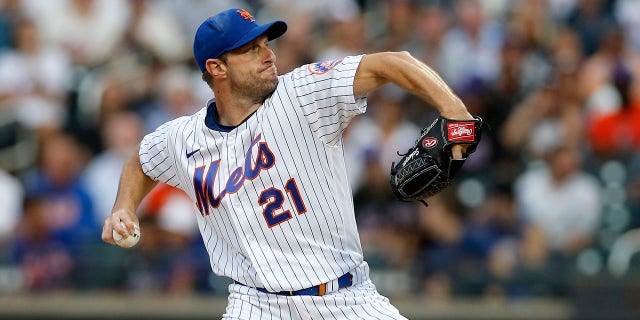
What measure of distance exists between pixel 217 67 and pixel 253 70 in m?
0.18

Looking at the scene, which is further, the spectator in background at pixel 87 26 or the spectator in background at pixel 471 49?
the spectator in background at pixel 87 26

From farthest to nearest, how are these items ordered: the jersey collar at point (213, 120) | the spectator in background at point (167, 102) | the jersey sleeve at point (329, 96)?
the spectator in background at point (167, 102) < the jersey collar at point (213, 120) < the jersey sleeve at point (329, 96)

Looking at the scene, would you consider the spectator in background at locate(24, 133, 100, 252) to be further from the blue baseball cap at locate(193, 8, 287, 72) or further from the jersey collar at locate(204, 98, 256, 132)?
the blue baseball cap at locate(193, 8, 287, 72)

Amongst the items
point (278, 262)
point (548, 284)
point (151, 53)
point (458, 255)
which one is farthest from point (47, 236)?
point (278, 262)

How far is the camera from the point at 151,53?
10281mm

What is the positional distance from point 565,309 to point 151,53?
184 inches

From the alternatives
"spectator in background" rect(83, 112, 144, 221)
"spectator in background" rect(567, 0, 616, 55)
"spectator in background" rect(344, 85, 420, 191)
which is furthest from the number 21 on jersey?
"spectator in background" rect(567, 0, 616, 55)

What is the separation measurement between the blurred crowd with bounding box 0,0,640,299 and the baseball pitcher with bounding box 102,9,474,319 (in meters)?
3.51

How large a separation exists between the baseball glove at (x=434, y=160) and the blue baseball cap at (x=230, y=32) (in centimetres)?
83

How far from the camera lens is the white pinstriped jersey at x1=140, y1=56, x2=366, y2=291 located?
14.6ft

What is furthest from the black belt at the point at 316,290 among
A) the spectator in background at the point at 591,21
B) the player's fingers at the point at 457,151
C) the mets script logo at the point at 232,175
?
the spectator in background at the point at 591,21

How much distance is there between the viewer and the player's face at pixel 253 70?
182 inches

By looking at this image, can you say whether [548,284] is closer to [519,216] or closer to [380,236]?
[519,216]

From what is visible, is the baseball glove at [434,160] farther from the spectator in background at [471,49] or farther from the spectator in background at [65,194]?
the spectator in background at [471,49]
